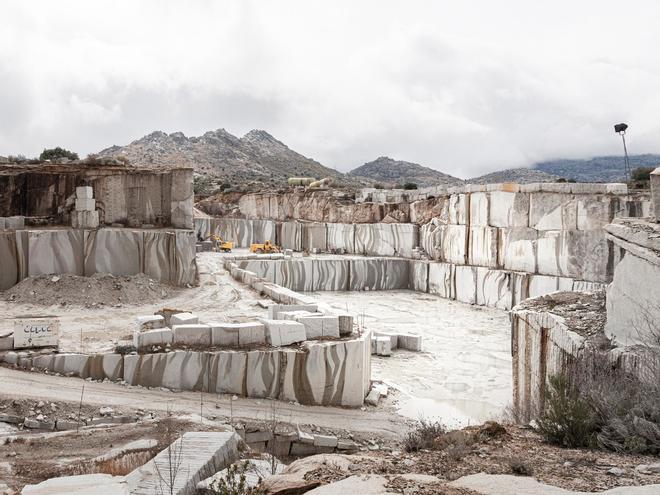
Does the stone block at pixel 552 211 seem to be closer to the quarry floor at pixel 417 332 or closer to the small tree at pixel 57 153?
the quarry floor at pixel 417 332

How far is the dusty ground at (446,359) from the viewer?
36.8 feet

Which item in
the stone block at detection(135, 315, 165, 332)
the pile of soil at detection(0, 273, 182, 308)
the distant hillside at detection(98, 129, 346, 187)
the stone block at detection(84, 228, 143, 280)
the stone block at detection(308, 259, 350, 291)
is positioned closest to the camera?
the stone block at detection(135, 315, 165, 332)

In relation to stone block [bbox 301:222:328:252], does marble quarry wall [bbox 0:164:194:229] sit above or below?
above

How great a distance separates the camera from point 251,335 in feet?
32.6

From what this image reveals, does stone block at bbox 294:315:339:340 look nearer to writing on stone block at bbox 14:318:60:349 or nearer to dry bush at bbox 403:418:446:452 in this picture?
writing on stone block at bbox 14:318:60:349

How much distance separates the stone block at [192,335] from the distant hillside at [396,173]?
6535 cm

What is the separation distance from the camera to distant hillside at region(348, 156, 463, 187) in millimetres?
76356

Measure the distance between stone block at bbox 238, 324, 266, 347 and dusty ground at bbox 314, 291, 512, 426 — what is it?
3016 millimetres

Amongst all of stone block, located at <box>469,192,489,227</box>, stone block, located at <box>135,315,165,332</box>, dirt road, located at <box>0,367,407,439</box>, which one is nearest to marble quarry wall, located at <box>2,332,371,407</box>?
dirt road, located at <box>0,367,407,439</box>

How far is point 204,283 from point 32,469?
12.3m

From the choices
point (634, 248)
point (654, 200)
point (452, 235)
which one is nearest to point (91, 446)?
point (634, 248)

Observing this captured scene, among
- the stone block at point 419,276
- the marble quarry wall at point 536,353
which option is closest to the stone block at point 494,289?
the stone block at point 419,276

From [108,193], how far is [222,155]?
54260 mm

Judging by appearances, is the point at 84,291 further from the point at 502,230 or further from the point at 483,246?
the point at 483,246
